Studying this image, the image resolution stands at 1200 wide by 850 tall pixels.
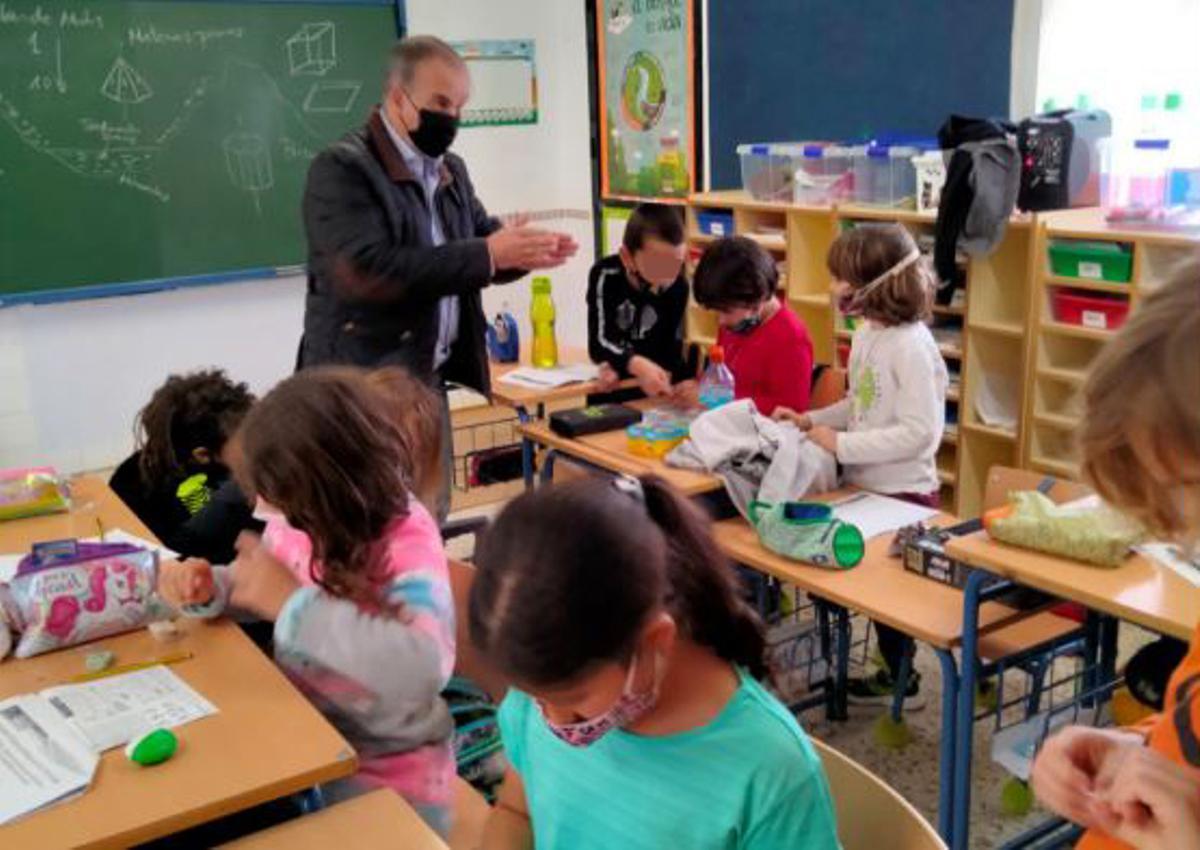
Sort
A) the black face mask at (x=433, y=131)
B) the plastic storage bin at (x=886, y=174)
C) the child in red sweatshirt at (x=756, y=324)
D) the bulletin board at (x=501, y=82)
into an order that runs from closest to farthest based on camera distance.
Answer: the black face mask at (x=433, y=131) → the child in red sweatshirt at (x=756, y=324) → the plastic storage bin at (x=886, y=174) → the bulletin board at (x=501, y=82)

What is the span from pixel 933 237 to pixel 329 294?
7.10ft

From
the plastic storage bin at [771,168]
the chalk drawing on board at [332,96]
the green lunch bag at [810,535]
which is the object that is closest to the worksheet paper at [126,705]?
the green lunch bag at [810,535]

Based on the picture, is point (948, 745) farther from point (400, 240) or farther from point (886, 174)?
point (886, 174)

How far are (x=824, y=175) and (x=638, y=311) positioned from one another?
118cm

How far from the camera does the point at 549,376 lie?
3.82m

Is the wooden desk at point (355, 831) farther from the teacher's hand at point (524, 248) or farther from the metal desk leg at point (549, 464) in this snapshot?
the metal desk leg at point (549, 464)

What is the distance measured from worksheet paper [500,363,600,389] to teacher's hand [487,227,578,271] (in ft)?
2.84

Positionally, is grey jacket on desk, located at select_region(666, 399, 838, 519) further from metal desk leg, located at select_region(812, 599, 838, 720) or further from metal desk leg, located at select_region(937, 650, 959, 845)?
metal desk leg, located at select_region(937, 650, 959, 845)

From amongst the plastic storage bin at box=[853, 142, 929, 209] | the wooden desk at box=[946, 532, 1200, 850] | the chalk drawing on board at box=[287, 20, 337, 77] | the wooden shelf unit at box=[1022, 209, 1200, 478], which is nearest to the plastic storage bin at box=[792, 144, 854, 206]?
the plastic storage bin at box=[853, 142, 929, 209]

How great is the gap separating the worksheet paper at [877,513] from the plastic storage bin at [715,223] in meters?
2.28

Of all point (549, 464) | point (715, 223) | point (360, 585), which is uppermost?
point (715, 223)

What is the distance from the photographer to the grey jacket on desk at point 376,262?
2.81m

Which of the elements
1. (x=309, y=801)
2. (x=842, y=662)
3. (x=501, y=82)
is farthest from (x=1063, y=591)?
(x=501, y=82)

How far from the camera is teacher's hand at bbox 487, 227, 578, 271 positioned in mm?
2820
